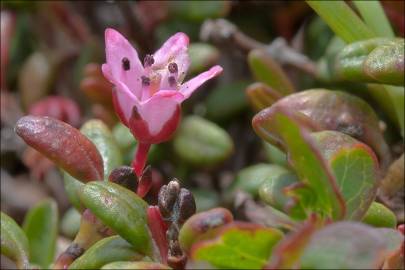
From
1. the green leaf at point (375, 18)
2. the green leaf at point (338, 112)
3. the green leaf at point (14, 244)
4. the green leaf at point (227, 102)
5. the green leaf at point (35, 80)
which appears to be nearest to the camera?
the green leaf at point (14, 244)

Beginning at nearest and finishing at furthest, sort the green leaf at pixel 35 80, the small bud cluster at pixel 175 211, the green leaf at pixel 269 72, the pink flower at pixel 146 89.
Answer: the small bud cluster at pixel 175 211 < the pink flower at pixel 146 89 < the green leaf at pixel 269 72 < the green leaf at pixel 35 80

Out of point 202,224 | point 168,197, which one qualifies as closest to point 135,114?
point 168,197

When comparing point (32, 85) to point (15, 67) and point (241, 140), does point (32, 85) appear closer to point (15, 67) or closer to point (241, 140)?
point (15, 67)

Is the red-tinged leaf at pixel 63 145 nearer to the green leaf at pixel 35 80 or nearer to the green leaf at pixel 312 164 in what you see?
the green leaf at pixel 312 164

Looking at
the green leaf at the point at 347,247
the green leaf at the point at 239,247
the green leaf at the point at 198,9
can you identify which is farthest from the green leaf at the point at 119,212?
the green leaf at the point at 198,9

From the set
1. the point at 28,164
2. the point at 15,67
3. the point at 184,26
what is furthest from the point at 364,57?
the point at 15,67

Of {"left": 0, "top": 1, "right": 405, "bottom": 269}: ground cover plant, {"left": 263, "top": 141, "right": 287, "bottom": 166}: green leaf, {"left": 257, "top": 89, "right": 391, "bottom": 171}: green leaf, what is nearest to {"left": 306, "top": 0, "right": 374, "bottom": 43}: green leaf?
{"left": 0, "top": 1, "right": 405, "bottom": 269}: ground cover plant
